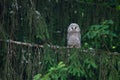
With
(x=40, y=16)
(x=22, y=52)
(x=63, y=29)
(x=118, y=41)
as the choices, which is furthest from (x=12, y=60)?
(x=118, y=41)

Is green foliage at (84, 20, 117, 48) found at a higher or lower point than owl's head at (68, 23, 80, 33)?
lower

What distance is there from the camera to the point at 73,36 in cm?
441

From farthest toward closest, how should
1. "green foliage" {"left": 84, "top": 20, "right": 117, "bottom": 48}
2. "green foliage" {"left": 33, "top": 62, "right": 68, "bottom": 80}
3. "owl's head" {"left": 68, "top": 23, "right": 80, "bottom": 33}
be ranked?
1. "owl's head" {"left": 68, "top": 23, "right": 80, "bottom": 33}
2. "green foliage" {"left": 84, "top": 20, "right": 117, "bottom": 48}
3. "green foliage" {"left": 33, "top": 62, "right": 68, "bottom": 80}

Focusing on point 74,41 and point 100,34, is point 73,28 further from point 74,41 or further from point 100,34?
point 100,34

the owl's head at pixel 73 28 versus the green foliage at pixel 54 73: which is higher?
the owl's head at pixel 73 28

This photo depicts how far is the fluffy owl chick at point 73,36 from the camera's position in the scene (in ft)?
14.2

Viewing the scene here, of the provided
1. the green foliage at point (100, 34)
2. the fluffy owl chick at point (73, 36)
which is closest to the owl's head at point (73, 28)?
the fluffy owl chick at point (73, 36)

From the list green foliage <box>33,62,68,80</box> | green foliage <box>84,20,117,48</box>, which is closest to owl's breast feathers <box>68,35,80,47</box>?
green foliage <box>84,20,117,48</box>

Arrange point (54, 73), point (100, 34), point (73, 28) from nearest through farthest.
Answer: point (54, 73) < point (100, 34) < point (73, 28)

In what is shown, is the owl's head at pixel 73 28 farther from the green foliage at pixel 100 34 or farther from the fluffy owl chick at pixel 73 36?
the green foliage at pixel 100 34

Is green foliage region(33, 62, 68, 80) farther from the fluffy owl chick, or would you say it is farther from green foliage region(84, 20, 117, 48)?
the fluffy owl chick

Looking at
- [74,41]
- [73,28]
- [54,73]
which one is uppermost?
[73,28]

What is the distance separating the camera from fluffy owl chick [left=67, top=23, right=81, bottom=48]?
432 cm

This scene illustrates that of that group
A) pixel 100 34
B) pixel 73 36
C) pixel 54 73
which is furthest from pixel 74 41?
pixel 54 73
